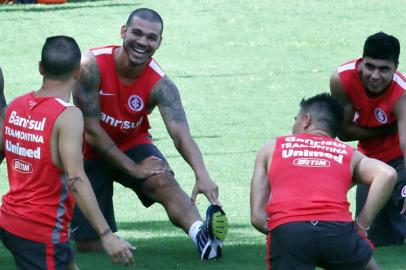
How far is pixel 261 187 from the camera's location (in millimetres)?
6867

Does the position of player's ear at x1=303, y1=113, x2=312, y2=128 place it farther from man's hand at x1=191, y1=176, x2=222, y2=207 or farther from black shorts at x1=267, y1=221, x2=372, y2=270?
man's hand at x1=191, y1=176, x2=222, y2=207

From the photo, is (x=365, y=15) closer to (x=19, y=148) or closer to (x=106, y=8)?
(x=106, y=8)

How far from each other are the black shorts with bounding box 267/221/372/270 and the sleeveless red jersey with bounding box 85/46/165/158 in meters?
2.48

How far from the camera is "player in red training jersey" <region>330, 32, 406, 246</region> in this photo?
8.93 metres

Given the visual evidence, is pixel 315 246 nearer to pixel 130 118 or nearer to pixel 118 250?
pixel 118 250

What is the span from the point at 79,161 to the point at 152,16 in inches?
99.8

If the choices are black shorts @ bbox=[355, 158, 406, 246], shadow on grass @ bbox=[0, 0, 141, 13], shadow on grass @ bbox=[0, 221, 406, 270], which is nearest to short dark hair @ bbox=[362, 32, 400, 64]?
black shorts @ bbox=[355, 158, 406, 246]

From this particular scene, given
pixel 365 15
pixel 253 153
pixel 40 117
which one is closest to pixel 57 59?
pixel 40 117

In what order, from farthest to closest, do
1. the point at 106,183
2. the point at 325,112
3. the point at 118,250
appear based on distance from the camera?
the point at 106,183
the point at 325,112
the point at 118,250

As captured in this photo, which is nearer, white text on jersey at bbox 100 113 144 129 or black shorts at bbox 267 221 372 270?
black shorts at bbox 267 221 372 270

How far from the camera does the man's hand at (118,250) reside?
641 cm

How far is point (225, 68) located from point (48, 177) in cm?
1266

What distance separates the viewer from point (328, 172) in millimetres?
6711

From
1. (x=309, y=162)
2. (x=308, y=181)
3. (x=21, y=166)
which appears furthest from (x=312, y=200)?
(x=21, y=166)
